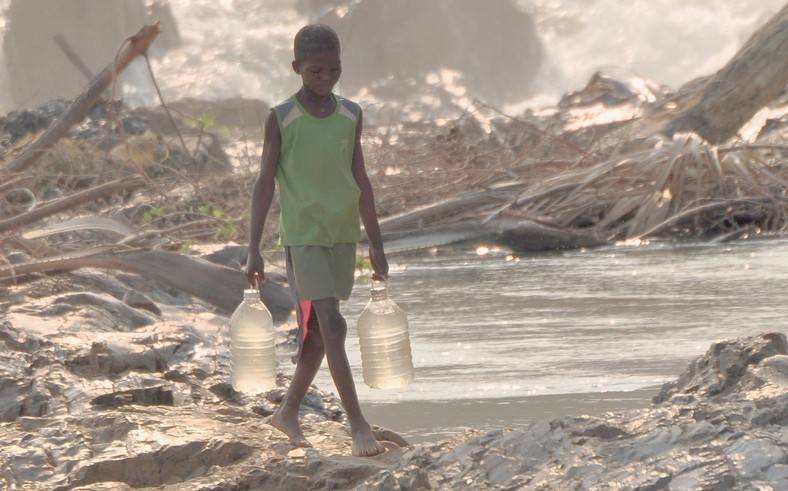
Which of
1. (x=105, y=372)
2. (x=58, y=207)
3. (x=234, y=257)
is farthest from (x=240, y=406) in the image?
(x=234, y=257)

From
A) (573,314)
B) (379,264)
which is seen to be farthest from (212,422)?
(573,314)

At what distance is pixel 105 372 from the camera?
529cm

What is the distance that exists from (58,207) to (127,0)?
101 feet

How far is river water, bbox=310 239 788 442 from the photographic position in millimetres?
5277

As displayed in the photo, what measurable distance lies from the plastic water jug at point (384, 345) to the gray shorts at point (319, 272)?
9.4 inches

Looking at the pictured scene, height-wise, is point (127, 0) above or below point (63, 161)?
above

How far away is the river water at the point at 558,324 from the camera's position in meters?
5.28

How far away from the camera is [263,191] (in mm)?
4406

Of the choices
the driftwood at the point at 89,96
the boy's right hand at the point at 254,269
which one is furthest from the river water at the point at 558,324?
the driftwood at the point at 89,96

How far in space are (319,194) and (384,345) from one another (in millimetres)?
613

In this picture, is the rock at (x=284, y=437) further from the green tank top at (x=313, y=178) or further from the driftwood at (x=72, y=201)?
the driftwood at (x=72, y=201)

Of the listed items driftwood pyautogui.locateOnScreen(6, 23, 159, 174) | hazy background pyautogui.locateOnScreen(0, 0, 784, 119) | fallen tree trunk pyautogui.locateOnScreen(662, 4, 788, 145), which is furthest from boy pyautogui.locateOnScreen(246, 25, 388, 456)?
hazy background pyautogui.locateOnScreen(0, 0, 784, 119)

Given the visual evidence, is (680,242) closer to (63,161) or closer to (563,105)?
(63,161)

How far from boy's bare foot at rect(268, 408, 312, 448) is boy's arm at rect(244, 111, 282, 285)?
1.48 feet
